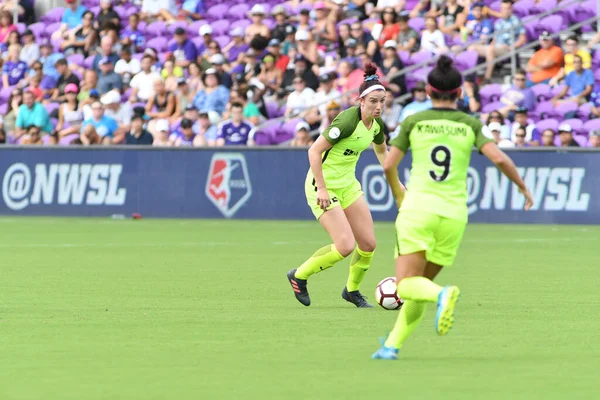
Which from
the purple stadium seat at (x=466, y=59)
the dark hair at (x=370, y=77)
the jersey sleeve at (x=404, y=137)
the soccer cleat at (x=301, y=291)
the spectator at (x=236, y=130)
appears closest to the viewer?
the jersey sleeve at (x=404, y=137)

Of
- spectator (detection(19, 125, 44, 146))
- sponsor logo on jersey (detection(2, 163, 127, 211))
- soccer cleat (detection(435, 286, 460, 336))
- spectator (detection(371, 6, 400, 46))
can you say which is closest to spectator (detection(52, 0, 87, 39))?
spectator (detection(19, 125, 44, 146))

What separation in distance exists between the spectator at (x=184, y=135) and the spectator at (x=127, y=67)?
3.66 metres

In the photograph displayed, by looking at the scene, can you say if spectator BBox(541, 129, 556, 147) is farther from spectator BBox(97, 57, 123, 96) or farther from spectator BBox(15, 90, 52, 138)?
spectator BBox(15, 90, 52, 138)

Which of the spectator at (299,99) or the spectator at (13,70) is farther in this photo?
the spectator at (13,70)

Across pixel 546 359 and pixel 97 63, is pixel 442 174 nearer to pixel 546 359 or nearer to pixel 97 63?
pixel 546 359

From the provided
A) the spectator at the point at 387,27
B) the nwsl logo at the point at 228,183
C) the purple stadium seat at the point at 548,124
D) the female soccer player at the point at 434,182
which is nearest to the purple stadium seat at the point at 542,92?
the purple stadium seat at the point at 548,124

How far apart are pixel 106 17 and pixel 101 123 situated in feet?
16.4

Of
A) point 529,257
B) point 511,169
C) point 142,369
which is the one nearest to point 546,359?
point 511,169

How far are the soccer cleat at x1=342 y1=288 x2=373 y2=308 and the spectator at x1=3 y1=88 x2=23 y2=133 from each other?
60.4ft

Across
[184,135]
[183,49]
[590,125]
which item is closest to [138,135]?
[184,135]

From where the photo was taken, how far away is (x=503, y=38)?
84.3 feet

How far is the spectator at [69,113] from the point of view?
1093 inches

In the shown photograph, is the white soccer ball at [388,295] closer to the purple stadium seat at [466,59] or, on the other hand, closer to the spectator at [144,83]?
the purple stadium seat at [466,59]

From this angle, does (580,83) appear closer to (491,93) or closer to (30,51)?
(491,93)
